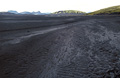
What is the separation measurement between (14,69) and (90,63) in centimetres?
626

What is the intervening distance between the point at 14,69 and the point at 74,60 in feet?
16.7

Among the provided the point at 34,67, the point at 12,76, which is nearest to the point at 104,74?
the point at 34,67

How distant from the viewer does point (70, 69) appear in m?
6.55

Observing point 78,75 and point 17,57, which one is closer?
point 78,75

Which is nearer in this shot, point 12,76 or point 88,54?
point 12,76

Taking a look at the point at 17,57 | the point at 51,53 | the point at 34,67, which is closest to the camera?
the point at 34,67

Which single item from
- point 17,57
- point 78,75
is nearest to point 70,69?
point 78,75

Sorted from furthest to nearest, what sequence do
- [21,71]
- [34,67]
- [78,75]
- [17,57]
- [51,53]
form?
[51,53] < [17,57] < [34,67] < [21,71] < [78,75]

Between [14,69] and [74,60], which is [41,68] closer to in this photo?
[14,69]

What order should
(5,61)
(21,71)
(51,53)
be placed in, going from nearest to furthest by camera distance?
(21,71) → (5,61) → (51,53)

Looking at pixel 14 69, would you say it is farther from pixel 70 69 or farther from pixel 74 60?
pixel 74 60

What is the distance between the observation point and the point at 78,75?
230 inches

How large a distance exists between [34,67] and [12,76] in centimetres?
160

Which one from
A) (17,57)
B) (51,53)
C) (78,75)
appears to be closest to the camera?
(78,75)
